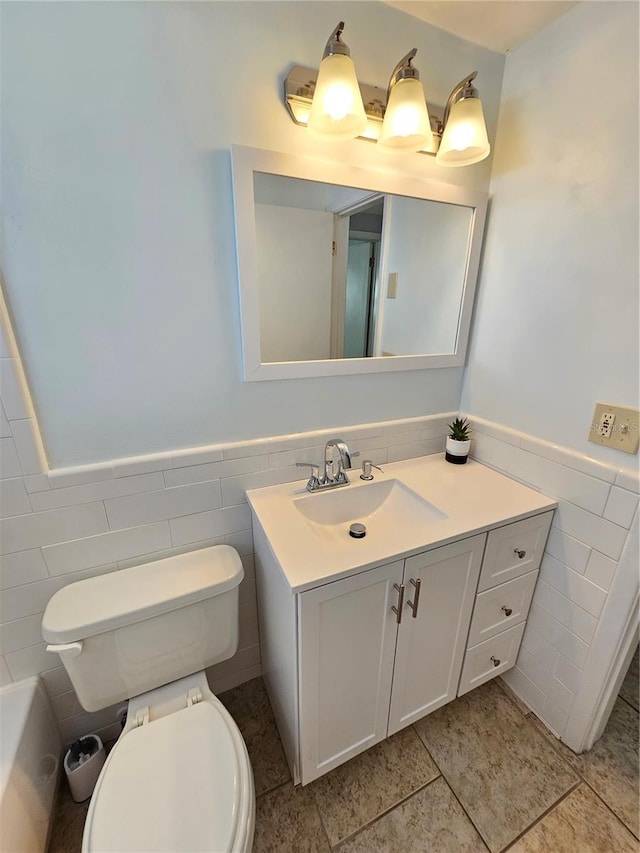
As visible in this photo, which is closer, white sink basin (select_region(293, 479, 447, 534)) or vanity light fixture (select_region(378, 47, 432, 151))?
vanity light fixture (select_region(378, 47, 432, 151))

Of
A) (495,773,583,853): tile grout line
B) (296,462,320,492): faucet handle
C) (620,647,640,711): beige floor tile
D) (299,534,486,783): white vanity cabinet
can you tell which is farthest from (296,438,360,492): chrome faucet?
(620,647,640,711): beige floor tile

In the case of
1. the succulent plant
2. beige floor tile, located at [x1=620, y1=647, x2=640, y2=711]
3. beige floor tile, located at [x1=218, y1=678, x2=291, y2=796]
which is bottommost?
beige floor tile, located at [x1=620, y1=647, x2=640, y2=711]

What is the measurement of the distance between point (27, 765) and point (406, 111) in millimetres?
2011

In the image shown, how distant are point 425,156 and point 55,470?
1.49m

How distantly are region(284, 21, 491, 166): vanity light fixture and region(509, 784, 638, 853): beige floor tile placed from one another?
6.60 feet

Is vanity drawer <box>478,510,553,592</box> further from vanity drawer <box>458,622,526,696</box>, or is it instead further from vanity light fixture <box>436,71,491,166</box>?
vanity light fixture <box>436,71,491,166</box>

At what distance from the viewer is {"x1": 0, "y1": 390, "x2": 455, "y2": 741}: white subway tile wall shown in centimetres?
97

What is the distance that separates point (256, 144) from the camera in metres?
0.97

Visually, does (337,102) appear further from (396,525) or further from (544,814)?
(544,814)

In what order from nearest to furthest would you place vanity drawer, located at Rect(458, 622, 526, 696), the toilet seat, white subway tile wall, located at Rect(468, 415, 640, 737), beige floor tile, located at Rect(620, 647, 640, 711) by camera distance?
1. the toilet seat
2. white subway tile wall, located at Rect(468, 415, 640, 737)
3. vanity drawer, located at Rect(458, 622, 526, 696)
4. beige floor tile, located at Rect(620, 647, 640, 711)

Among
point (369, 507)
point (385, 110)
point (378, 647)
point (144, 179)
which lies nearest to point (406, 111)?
point (385, 110)

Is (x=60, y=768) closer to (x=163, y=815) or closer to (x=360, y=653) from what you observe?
(x=163, y=815)

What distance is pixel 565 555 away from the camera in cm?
118

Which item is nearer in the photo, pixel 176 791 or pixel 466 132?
pixel 176 791
